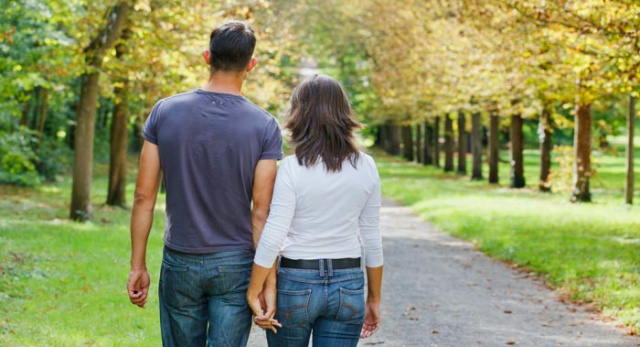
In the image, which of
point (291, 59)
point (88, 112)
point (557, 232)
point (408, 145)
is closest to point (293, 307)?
point (557, 232)

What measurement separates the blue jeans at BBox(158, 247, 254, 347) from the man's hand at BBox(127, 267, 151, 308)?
0.13 m

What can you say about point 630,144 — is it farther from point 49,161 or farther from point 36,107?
point 49,161

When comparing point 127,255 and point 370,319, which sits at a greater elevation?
point 370,319

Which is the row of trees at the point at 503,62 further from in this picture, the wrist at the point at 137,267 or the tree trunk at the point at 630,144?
the wrist at the point at 137,267

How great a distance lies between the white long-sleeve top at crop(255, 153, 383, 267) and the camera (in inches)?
157

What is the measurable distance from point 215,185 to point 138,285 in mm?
669

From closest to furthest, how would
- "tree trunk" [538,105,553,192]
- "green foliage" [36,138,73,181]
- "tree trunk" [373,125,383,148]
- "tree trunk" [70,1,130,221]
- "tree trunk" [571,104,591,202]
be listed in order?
"tree trunk" [70,1,130,221], "tree trunk" [571,104,591,202], "tree trunk" [538,105,553,192], "green foliage" [36,138,73,181], "tree trunk" [373,125,383,148]

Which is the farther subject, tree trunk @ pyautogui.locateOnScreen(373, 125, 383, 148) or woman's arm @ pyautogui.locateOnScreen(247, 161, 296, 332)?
tree trunk @ pyautogui.locateOnScreen(373, 125, 383, 148)

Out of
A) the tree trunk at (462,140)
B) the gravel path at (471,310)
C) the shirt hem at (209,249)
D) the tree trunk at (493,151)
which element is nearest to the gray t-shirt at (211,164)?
the shirt hem at (209,249)

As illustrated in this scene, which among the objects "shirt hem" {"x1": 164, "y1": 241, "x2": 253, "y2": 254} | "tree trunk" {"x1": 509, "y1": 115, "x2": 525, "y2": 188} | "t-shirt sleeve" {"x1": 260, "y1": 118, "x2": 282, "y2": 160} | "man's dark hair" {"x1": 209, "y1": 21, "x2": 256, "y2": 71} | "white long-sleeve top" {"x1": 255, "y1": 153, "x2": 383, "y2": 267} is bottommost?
"tree trunk" {"x1": 509, "y1": 115, "x2": 525, "y2": 188}

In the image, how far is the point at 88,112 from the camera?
722 inches

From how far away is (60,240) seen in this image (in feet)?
48.3

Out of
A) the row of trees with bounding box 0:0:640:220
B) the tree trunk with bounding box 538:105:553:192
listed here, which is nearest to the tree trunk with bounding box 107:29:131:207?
the row of trees with bounding box 0:0:640:220

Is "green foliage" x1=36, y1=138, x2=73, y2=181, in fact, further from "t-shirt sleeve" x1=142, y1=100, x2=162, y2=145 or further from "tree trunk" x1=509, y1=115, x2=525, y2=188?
"t-shirt sleeve" x1=142, y1=100, x2=162, y2=145
